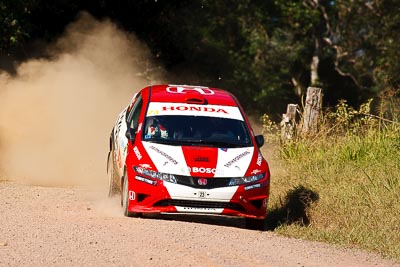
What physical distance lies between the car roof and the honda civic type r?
0.02 metres

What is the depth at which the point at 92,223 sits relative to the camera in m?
13.0

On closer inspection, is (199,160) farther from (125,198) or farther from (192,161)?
(125,198)

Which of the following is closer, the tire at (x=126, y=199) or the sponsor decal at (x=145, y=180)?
the sponsor decal at (x=145, y=180)

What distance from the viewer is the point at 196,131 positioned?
583 inches

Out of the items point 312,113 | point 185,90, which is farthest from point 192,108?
point 312,113

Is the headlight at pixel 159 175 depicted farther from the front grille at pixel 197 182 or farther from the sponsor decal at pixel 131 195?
the sponsor decal at pixel 131 195

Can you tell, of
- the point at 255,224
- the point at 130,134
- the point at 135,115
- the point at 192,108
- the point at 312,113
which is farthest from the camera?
the point at 312,113

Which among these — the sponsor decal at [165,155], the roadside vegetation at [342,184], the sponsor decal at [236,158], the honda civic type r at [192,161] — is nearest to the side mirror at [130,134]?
the honda civic type r at [192,161]

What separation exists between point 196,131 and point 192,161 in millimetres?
914

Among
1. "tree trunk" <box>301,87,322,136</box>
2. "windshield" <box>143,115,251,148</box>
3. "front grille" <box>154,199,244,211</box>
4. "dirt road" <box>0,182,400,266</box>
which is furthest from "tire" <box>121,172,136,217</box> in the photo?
"tree trunk" <box>301,87,322,136</box>

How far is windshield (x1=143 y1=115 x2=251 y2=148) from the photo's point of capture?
14.6 meters

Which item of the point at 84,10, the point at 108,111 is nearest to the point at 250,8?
the point at 84,10

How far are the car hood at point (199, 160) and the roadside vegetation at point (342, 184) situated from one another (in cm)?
96

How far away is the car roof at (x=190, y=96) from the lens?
15375mm
